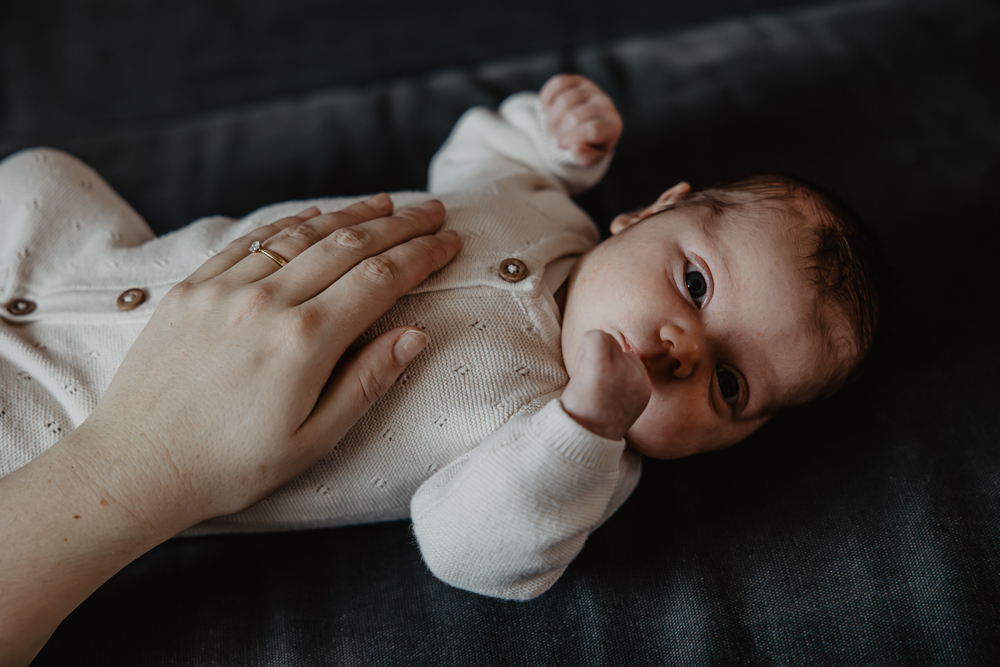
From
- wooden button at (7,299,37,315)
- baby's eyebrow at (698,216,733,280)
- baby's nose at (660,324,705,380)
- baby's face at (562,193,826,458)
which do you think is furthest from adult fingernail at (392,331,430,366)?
wooden button at (7,299,37,315)

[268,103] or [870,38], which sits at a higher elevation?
[268,103]

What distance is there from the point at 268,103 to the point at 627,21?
3.35ft

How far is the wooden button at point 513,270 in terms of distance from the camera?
1.01m

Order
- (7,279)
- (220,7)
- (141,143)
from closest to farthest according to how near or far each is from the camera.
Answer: (7,279) → (141,143) → (220,7)

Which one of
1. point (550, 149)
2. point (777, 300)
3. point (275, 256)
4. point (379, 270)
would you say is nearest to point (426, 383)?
point (379, 270)

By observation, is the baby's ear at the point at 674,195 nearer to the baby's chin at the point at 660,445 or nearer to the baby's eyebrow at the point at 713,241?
the baby's eyebrow at the point at 713,241

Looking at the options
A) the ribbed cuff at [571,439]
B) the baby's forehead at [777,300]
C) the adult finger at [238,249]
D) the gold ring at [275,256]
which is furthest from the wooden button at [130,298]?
the baby's forehead at [777,300]

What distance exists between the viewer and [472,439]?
95 centimetres

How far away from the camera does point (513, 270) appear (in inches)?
40.1

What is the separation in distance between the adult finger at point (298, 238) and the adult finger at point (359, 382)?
0.50ft

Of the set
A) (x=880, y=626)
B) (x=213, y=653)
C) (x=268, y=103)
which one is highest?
(x=268, y=103)

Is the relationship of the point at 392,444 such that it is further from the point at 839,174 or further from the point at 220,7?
the point at 220,7

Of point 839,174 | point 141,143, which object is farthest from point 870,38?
point 141,143

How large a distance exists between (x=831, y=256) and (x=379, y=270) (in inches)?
26.9
